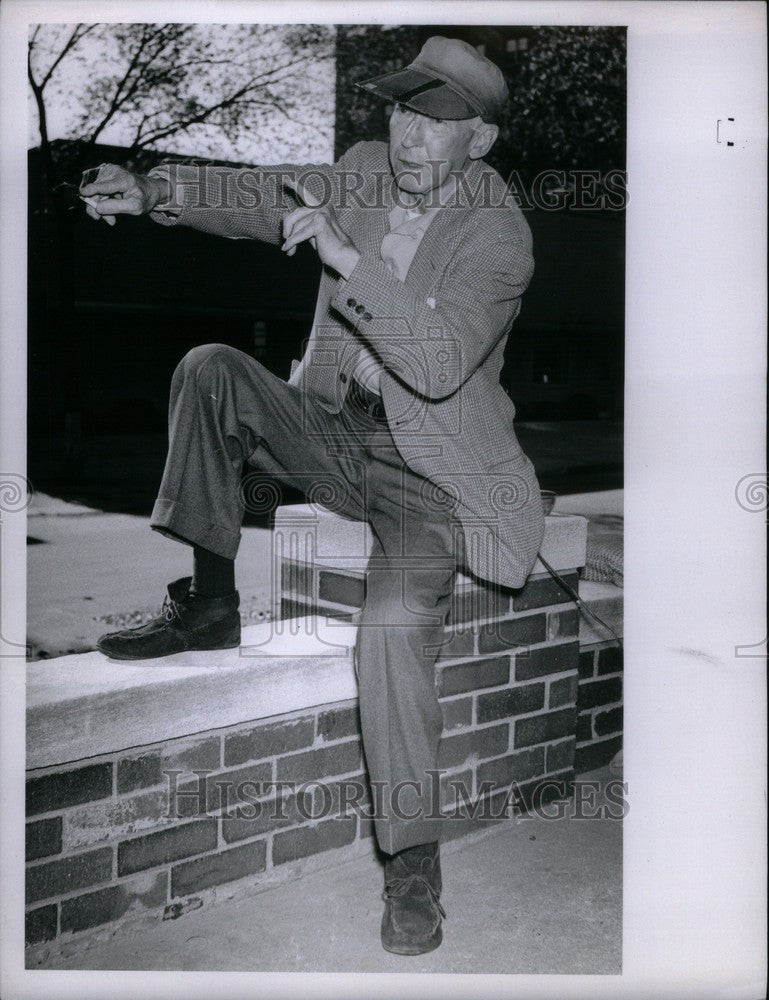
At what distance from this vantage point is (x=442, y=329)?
6.33ft

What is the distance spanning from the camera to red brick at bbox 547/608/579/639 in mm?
2639

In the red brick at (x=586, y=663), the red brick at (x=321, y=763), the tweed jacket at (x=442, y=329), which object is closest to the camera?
the tweed jacket at (x=442, y=329)

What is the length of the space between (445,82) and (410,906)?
1736mm

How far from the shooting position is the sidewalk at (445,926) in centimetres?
203

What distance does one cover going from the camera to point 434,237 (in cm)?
210

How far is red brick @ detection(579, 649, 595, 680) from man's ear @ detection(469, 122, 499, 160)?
1.38 metres

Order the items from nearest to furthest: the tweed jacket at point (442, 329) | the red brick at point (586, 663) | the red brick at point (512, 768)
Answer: the tweed jacket at point (442, 329), the red brick at point (512, 768), the red brick at point (586, 663)

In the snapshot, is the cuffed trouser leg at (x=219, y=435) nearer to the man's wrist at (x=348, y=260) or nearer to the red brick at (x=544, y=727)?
the man's wrist at (x=348, y=260)

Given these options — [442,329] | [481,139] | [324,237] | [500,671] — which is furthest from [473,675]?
[481,139]

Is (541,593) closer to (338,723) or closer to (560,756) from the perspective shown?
(560,756)

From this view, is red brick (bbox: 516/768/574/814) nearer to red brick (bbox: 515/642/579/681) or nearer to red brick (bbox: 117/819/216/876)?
red brick (bbox: 515/642/579/681)

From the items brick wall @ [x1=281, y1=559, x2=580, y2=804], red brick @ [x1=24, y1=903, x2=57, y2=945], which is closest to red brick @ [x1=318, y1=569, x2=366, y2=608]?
brick wall @ [x1=281, y1=559, x2=580, y2=804]

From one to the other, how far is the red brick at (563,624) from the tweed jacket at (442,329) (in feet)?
1.25

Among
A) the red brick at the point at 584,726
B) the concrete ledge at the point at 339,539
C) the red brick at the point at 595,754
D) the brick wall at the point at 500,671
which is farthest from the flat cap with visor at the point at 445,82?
the red brick at the point at 595,754
